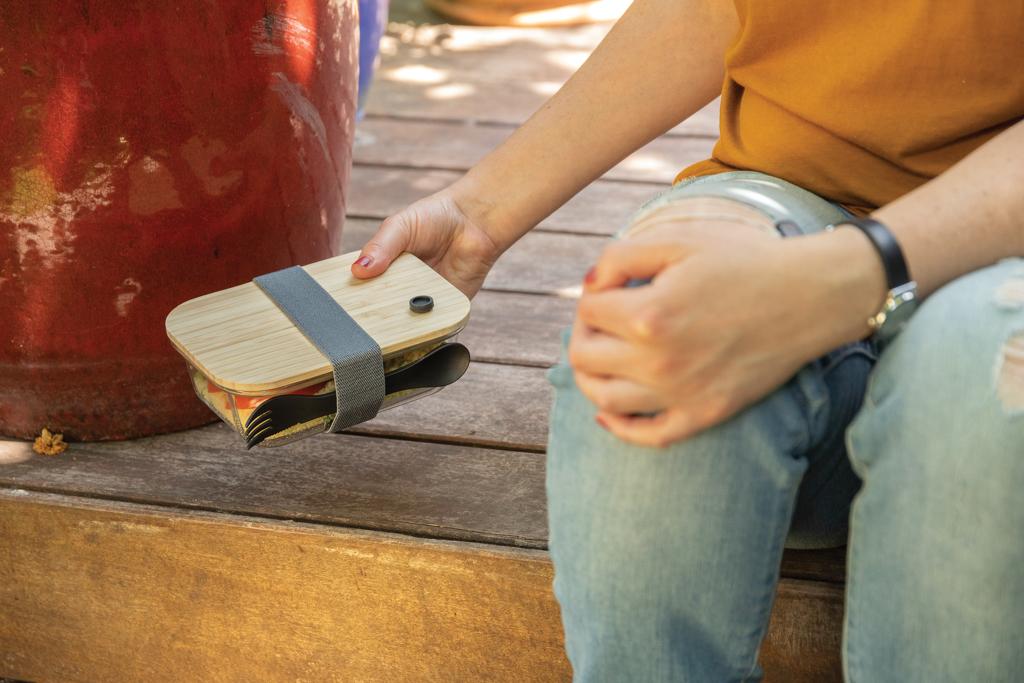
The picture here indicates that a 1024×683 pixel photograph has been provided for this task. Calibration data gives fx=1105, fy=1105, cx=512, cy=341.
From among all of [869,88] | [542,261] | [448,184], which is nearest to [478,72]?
[448,184]

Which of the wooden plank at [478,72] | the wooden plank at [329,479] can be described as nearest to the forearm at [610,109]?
the wooden plank at [329,479]

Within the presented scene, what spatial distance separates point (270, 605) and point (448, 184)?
835mm

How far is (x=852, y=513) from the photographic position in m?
0.64

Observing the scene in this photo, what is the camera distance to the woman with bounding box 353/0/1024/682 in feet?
1.90

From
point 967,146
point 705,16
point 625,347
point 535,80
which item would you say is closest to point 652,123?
point 705,16

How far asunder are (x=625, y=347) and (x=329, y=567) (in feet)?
1.37

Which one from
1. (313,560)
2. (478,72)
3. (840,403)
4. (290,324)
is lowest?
(478,72)

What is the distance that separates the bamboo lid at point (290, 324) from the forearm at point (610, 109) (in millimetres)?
97

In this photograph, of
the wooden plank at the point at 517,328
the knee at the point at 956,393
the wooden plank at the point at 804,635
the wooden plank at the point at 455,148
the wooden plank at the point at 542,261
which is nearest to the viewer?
the knee at the point at 956,393

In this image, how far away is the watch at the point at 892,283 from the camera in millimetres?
627

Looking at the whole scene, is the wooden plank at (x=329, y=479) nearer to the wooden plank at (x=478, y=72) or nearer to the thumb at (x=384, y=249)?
the thumb at (x=384, y=249)

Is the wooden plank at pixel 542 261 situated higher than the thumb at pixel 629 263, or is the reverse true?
the thumb at pixel 629 263

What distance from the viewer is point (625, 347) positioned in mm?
611

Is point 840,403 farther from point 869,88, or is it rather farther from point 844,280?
point 869,88
